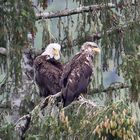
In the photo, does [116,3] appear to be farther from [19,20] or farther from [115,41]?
[19,20]

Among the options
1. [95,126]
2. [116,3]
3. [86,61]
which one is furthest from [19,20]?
[95,126]

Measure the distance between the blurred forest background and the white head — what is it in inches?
6.0

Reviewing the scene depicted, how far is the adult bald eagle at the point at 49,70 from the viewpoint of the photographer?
7754 mm

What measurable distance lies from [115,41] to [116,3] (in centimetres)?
56

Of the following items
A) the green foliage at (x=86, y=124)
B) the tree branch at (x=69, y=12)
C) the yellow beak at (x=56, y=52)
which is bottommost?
the green foliage at (x=86, y=124)

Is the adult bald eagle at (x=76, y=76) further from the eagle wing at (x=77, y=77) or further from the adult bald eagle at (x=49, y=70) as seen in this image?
the adult bald eagle at (x=49, y=70)

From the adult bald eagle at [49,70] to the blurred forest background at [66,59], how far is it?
0.38 ft

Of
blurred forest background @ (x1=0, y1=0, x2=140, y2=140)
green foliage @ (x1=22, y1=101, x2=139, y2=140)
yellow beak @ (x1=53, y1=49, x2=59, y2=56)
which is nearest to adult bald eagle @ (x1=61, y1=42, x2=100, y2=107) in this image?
blurred forest background @ (x1=0, y1=0, x2=140, y2=140)

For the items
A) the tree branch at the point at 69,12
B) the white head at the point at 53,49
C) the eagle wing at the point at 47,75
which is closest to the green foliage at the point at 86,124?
the eagle wing at the point at 47,75

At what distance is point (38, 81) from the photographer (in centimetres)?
798

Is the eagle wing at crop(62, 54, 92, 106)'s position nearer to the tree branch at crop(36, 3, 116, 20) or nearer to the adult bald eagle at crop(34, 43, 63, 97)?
the adult bald eagle at crop(34, 43, 63, 97)

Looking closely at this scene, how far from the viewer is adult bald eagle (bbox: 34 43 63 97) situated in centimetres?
775

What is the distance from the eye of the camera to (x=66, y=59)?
8.59m

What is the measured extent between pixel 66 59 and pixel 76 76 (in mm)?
1786
